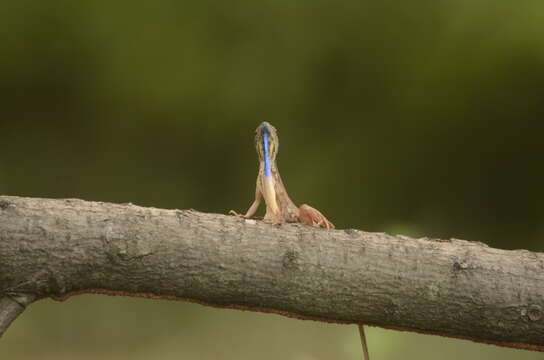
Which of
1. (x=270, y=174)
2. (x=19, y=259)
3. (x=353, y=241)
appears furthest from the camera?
(x=270, y=174)

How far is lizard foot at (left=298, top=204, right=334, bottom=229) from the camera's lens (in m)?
2.44

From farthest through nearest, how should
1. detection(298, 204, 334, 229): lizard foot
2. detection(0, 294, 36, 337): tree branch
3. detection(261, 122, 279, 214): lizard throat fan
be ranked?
detection(261, 122, 279, 214): lizard throat fan < detection(298, 204, 334, 229): lizard foot < detection(0, 294, 36, 337): tree branch

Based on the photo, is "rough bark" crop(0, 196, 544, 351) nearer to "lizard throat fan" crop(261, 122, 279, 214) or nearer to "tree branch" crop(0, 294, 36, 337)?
"tree branch" crop(0, 294, 36, 337)

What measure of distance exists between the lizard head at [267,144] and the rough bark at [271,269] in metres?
0.49

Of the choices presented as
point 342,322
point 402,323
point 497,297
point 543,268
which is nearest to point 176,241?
point 342,322

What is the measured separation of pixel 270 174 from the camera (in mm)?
2670

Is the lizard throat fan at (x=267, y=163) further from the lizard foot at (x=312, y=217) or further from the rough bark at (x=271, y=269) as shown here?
the rough bark at (x=271, y=269)

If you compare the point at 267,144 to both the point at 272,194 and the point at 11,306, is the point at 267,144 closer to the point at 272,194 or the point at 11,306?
the point at 272,194

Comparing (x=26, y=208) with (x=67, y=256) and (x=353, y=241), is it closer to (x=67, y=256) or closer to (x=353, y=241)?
(x=67, y=256)

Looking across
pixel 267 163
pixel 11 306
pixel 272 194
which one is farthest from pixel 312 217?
pixel 11 306

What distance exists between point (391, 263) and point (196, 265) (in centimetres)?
61

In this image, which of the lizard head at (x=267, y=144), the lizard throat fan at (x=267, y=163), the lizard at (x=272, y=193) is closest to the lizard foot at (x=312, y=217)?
the lizard at (x=272, y=193)

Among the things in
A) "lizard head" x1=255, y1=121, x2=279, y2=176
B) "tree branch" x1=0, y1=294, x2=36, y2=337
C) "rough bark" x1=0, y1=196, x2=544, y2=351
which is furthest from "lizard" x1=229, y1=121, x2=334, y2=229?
"tree branch" x1=0, y1=294, x2=36, y2=337

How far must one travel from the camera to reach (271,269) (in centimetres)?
215
